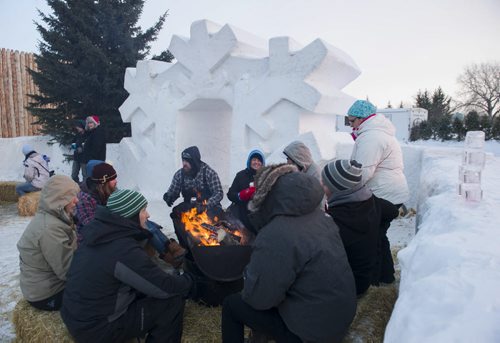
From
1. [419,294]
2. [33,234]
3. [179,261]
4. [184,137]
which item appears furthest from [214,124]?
[419,294]

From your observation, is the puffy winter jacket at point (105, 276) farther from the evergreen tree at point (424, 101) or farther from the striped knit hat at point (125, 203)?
the evergreen tree at point (424, 101)

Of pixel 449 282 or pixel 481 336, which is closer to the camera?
pixel 481 336

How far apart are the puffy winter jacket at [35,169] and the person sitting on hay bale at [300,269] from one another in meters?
6.62

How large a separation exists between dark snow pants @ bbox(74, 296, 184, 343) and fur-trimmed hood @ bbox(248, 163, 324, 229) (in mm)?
1019

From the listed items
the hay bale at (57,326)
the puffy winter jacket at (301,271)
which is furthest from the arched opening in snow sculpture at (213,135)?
the puffy winter jacket at (301,271)

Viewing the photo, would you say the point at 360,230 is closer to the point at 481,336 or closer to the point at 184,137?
the point at 481,336

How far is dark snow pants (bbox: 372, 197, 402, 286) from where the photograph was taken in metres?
3.33

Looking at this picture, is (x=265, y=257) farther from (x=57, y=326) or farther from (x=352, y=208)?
(x=57, y=326)

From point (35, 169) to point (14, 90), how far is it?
7188 mm

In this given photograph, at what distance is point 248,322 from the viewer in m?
2.37

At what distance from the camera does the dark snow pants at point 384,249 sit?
3326mm

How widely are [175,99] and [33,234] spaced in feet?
16.8

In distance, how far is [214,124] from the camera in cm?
820

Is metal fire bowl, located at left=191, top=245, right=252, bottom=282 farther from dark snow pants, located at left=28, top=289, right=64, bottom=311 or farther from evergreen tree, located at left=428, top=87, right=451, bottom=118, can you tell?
evergreen tree, located at left=428, top=87, right=451, bottom=118
